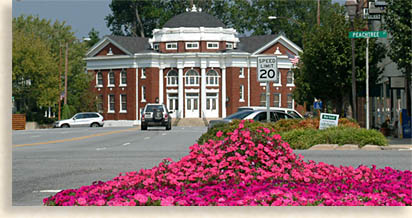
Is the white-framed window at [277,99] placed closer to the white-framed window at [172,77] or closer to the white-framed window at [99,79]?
the white-framed window at [172,77]

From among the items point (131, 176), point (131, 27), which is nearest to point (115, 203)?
point (131, 176)

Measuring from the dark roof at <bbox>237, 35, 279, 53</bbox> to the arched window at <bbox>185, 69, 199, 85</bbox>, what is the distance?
6395 mm

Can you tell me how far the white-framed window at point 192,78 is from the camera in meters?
85.0

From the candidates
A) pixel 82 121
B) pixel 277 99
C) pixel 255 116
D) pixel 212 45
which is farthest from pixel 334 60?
pixel 277 99

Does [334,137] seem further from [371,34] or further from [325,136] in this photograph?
[371,34]

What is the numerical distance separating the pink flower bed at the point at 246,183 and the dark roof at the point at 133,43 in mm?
76132

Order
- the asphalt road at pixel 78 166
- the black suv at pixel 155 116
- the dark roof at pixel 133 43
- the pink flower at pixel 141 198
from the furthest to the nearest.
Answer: the dark roof at pixel 133 43 < the black suv at pixel 155 116 < the asphalt road at pixel 78 166 < the pink flower at pixel 141 198

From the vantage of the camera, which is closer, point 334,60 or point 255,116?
point 255,116

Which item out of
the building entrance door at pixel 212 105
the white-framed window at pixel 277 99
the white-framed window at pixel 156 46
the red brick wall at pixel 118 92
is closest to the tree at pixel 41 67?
the red brick wall at pixel 118 92

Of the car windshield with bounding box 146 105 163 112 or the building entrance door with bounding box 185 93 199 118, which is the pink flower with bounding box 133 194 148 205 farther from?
the building entrance door with bounding box 185 93 199 118

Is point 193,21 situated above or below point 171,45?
above

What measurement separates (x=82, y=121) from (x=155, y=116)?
737 inches

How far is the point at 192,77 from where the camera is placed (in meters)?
85.1

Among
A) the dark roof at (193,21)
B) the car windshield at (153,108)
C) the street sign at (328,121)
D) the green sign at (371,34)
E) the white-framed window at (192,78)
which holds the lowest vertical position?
the street sign at (328,121)
